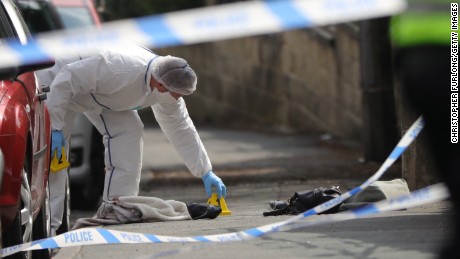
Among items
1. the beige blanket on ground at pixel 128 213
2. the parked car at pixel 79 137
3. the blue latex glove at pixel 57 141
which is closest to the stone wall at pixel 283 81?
the parked car at pixel 79 137

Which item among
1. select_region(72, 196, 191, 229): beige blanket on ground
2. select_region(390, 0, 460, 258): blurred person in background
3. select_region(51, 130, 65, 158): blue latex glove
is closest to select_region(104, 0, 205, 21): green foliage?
select_region(51, 130, 65, 158): blue latex glove

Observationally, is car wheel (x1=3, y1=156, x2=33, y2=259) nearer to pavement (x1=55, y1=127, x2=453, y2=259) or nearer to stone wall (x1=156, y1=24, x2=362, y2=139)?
pavement (x1=55, y1=127, x2=453, y2=259)

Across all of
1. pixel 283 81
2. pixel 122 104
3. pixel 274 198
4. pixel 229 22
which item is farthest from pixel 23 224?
pixel 283 81

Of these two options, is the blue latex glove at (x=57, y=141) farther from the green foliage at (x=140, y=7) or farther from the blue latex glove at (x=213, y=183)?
the green foliage at (x=140, y=7)

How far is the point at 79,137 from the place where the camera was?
12.4m

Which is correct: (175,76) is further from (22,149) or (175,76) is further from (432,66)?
(432,66)

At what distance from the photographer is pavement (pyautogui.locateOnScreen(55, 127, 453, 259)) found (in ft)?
25.1

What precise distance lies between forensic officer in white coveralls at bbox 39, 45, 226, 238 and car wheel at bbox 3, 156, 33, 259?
2066 mm

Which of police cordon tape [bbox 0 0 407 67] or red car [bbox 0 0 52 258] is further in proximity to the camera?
red car [bbox 0 0 52 258]

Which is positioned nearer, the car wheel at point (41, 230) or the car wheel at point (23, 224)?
the car wheel at point (23, 224)

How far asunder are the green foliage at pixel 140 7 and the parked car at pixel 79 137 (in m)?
12.5

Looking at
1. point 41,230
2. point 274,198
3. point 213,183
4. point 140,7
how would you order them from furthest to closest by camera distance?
point 140,7 → point 274,198 → point 213,183 → point 41,230

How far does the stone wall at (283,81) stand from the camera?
1930 centimetres

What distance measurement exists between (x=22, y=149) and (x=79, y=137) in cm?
551
